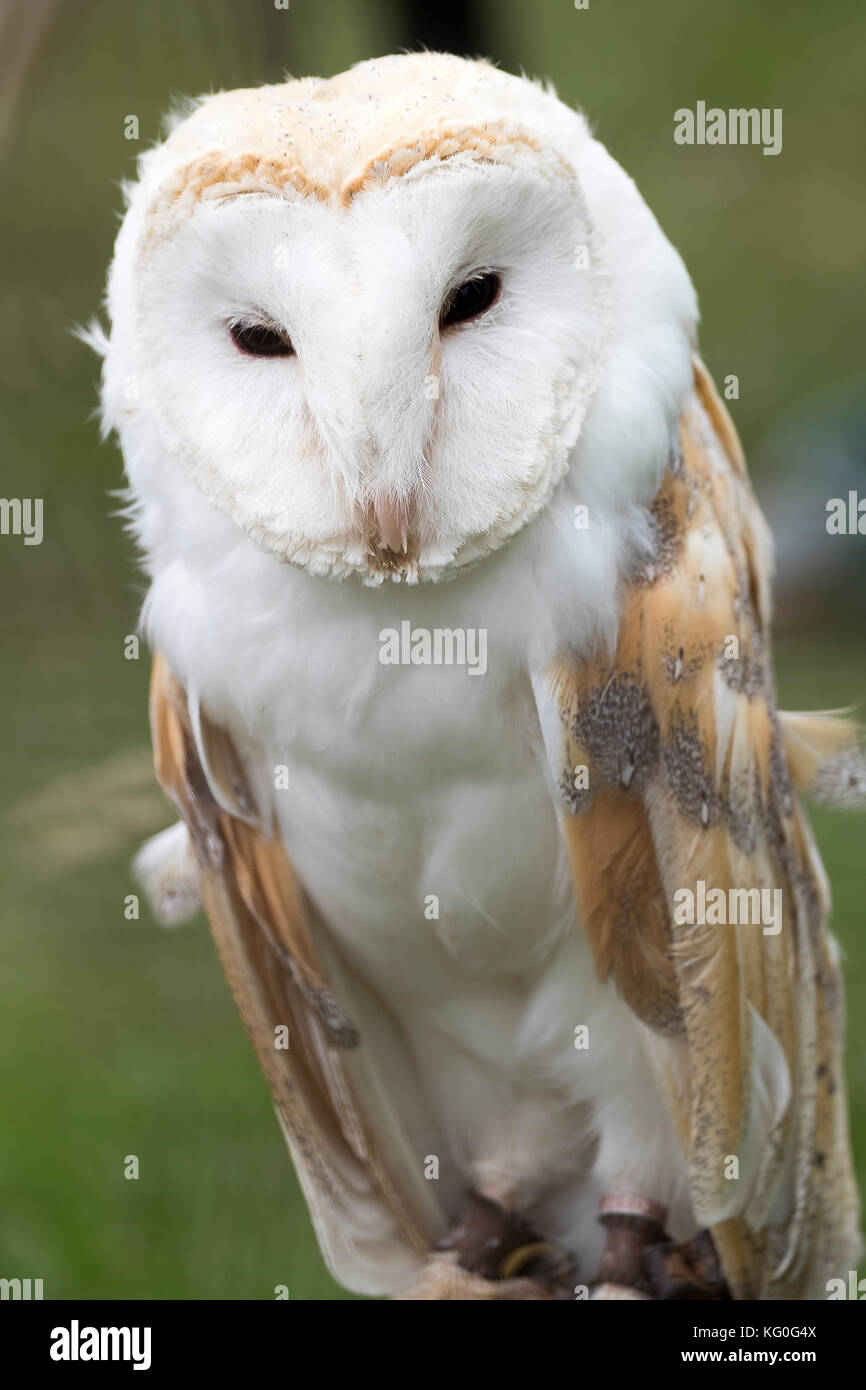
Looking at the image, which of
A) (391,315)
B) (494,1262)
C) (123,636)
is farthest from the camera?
(123,636)

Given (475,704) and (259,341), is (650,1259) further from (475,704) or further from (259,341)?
(259,341)

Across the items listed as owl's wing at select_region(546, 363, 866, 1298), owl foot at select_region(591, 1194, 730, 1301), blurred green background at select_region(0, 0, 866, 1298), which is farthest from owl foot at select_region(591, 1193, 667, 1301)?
blurred green background at select_region(0, 0, 866, 1298)

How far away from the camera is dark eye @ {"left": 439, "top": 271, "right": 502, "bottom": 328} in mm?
1009

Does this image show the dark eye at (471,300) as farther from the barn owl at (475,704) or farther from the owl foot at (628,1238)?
the owl foot at (628,1238)

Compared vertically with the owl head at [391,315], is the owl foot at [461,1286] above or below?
below

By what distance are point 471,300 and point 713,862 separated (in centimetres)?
50

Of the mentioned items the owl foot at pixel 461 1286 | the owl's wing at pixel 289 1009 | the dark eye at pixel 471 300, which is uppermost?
the dark eye at pixel 471 300

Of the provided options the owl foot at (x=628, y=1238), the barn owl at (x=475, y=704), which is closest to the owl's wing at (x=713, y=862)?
the barn owl at (x=475, y=704)

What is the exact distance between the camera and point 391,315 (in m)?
0.96

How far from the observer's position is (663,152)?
11.7 ft

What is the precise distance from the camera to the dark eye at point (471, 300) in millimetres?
1009

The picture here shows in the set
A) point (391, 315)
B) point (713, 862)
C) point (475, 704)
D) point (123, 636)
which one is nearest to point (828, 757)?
point (713, 862)

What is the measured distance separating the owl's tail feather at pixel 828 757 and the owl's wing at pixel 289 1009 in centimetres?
51

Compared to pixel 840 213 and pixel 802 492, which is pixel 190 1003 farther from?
pixel 840 213
